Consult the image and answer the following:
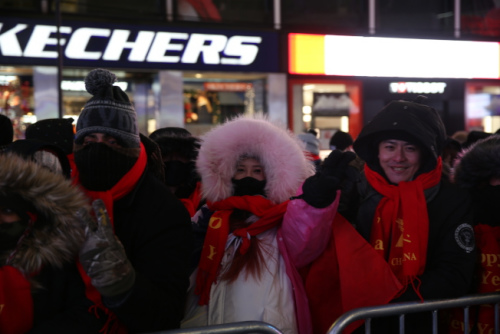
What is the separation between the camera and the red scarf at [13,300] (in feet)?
5.76

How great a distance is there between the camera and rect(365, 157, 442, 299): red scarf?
2537 millimetres

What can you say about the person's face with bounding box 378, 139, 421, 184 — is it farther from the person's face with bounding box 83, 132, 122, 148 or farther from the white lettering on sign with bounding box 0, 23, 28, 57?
the white lettering on sign with bounding box 0, 23, 28, 57

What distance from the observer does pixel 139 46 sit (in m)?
10.5

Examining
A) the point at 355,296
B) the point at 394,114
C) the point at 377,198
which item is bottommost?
the point at 355,296

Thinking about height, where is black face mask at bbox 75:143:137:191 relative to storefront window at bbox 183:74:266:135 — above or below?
below

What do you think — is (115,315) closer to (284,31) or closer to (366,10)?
(284,31)

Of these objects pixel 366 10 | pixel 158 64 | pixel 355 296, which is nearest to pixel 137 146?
pixel 355 296

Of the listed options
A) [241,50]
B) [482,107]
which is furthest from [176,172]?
[482,107]

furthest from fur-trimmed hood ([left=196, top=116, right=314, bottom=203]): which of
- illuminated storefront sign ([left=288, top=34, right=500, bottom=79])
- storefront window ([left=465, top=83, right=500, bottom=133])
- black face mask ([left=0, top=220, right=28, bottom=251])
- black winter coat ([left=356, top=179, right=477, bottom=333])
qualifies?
storefront window ([left=465, top=83, right=500, bottom=133])

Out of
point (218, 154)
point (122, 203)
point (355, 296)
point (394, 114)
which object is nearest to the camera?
point (122, 203)

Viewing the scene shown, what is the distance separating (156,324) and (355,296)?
942mm

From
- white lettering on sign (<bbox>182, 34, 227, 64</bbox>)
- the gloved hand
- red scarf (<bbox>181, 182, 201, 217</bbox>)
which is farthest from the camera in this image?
white lettering on sign (<bbox>182, 34, 227, 64</bbox>)

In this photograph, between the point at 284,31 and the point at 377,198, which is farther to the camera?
the point at 284,31

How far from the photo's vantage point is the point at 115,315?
1981mm
